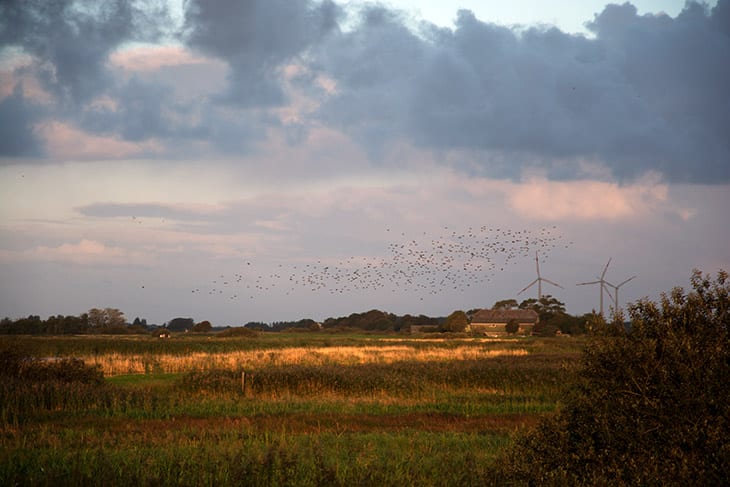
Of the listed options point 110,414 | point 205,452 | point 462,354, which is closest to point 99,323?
point 462,354

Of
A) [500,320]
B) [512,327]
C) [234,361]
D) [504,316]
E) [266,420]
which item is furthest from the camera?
[504,316]

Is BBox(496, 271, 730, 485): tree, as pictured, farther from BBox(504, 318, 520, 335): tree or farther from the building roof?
the building roof

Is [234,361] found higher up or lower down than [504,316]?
lower down

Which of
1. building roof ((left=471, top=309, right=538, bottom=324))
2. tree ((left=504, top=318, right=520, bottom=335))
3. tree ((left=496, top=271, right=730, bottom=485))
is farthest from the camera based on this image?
building roof ((left=471, top=309, right=538, bottom=324))

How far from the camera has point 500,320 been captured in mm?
150375

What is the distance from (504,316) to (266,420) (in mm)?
132354

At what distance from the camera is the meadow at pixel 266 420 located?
1220 cm

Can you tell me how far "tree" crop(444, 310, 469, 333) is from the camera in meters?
149

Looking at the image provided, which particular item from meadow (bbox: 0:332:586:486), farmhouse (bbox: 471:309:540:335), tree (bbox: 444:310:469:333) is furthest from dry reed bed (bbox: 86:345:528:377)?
tree (bbox: 444:310:469:333)

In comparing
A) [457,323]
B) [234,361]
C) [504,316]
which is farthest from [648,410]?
[504,316]

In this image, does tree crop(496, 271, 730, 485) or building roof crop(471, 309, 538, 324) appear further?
building roof crop(471, 309, 538, 324)

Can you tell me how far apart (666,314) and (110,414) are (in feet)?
73.9

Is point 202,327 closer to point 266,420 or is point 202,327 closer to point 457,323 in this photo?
point 457,323

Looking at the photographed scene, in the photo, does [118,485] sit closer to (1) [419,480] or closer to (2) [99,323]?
(1) [419,480]
